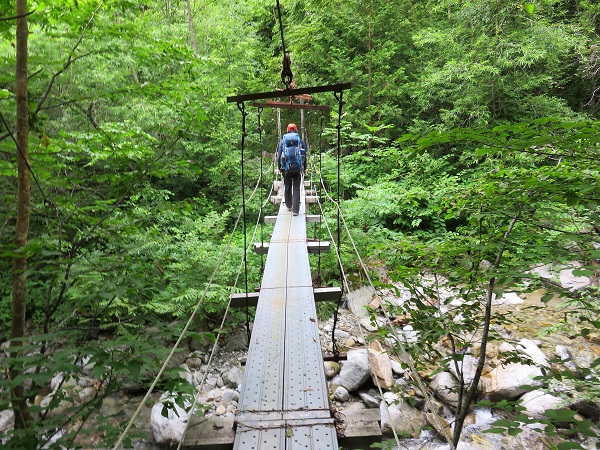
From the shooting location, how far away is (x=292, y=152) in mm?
4488

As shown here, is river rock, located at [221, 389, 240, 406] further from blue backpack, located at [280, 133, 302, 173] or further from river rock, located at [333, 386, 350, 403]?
blue backpack, located at [280, 133, 302, 173]

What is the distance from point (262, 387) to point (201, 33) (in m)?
9.84

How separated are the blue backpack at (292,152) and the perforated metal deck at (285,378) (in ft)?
6.58

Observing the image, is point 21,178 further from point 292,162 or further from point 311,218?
point 311,218

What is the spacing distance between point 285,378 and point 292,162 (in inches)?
126

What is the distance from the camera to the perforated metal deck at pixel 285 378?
4.75 feet

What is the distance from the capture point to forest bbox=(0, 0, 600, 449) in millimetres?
1505

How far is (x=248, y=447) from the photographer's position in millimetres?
1404

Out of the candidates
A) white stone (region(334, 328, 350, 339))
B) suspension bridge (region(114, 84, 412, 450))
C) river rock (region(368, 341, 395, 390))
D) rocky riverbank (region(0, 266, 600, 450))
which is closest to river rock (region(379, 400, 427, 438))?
rocky riverbank (region(0, 266, 600, 450))

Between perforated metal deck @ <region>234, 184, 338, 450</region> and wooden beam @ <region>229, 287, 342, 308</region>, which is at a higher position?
perforated metal deck @ <region>234, 184, 338, 450</region>

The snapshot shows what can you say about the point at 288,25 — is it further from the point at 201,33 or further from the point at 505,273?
the point at 505,273

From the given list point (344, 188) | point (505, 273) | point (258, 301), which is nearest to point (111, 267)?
point (258, 301)

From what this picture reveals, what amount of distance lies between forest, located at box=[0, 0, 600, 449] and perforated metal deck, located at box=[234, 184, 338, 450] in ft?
1.43

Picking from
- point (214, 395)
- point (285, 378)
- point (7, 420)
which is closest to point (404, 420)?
point (214, 395)
